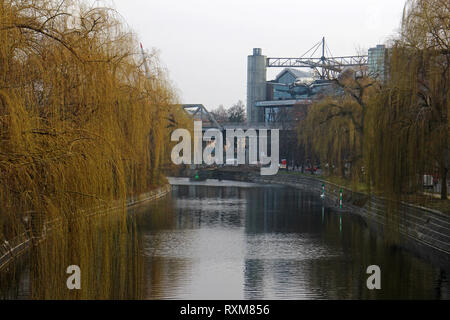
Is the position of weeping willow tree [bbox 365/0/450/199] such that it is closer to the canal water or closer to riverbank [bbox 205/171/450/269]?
riverbank [bbox 205/171/450/269]

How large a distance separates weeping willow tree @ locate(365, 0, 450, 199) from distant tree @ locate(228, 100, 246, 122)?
103m

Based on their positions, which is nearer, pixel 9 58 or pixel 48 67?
pixel 9 58

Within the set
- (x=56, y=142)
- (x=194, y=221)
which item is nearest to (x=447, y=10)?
(x=56, y=142)

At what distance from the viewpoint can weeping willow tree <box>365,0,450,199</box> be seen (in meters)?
18.6

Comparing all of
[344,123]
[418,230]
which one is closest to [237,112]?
[344,123]

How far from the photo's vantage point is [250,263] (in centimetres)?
2012

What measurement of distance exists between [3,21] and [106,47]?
5.55m

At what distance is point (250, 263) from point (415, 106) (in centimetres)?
623

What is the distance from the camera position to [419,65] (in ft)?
62.8

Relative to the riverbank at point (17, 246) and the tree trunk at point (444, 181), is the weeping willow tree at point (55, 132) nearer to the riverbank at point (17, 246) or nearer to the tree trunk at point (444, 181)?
the riverbank at point (17, 246)

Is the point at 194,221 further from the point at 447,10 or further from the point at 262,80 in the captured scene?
the point at 262,80

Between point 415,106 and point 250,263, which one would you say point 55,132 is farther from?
point 415,106

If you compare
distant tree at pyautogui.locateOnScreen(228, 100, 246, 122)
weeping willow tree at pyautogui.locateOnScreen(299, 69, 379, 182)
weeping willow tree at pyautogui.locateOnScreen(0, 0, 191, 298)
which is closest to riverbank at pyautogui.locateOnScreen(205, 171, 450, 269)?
weeping willow tree at pyautogui.locateOnScreen(299, 69, 379, 182)

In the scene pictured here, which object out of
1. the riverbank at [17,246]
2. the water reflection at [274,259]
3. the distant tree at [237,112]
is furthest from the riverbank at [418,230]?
the distant tree at [237,112]
